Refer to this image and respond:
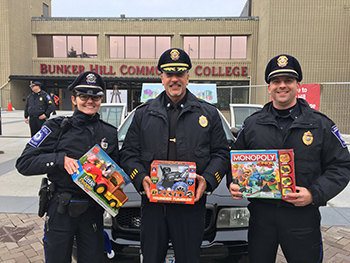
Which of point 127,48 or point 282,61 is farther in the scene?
point 127,48

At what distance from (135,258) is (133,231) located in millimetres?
224

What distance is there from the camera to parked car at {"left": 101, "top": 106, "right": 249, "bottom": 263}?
2.19m

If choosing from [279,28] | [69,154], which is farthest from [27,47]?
[69,154]

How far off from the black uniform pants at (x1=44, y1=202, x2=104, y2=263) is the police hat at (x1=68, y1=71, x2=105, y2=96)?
85 centimetres

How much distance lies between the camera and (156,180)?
186 centimetres

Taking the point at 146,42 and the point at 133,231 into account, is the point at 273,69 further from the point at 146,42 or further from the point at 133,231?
the point at 146,42

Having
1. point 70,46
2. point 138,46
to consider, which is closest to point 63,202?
point 138,46

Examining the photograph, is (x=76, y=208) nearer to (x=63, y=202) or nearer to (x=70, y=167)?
(x=63, y=202)

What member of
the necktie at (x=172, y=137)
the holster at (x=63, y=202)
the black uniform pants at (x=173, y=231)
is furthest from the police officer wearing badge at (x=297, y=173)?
the holster at (x=63, y=202)

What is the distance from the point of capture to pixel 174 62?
80.0 inches

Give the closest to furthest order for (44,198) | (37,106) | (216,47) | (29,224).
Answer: (44,198)
(29,224)
(37,106)
(216,47)

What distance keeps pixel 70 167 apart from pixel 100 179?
22 centimetres

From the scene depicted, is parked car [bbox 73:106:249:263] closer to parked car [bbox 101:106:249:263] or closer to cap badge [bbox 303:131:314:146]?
parked car [bbox 101:106:249:263]

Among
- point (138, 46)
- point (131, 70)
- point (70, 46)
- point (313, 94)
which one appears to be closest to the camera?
point (313, 94)
